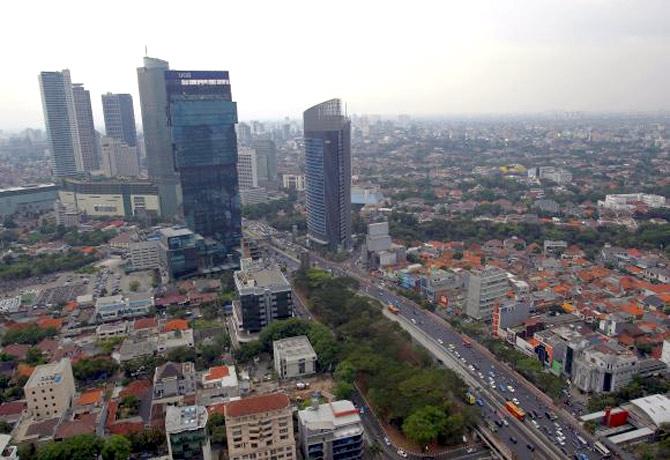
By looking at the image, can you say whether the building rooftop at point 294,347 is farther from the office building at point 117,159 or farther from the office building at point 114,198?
the office building at point 117,159

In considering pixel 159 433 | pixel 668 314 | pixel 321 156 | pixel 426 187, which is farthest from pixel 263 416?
pixel 426 187

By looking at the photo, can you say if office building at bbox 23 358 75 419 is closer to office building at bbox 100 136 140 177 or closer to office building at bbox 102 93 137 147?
office building at bbox 100 136 140 177

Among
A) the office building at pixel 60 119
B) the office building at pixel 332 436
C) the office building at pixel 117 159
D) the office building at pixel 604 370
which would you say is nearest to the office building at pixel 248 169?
the office building at pixel 117 159

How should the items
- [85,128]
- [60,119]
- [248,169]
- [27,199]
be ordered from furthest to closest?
[85,128] → [60,119] → [248,169] → [27,199]

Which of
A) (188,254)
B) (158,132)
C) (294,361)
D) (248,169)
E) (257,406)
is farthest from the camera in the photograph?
(248,169)

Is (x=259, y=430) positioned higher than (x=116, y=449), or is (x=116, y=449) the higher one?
(x=259, y=430)

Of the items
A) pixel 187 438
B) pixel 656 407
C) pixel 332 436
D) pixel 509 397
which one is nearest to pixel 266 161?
pixel 509 397

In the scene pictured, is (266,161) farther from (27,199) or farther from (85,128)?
(27,199)
